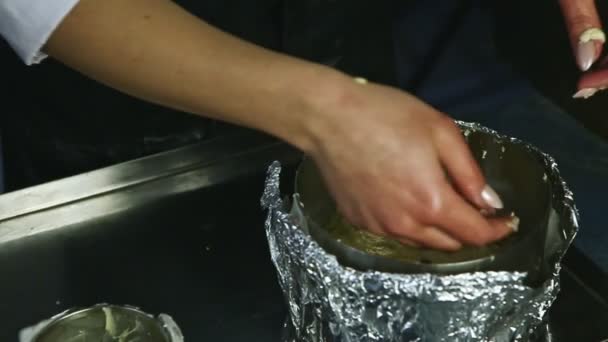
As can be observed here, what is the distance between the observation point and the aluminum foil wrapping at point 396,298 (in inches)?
21.3

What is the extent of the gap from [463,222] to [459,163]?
0.13 ft

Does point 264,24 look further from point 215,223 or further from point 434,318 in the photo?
point 434,318

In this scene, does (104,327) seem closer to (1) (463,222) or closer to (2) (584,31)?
(1) (463,222)

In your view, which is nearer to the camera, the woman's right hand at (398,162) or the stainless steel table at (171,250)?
the woman's right hand at (398,162)

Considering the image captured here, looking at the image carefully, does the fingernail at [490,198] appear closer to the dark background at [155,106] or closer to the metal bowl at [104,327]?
the metal bowl at [104,327]

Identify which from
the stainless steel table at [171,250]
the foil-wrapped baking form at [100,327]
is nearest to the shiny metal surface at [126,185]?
the stainless steel table at [171,250]

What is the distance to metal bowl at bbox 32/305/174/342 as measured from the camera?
0.66 m

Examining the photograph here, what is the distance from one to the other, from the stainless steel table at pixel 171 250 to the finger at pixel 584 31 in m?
0.18

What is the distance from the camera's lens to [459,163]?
0.51m

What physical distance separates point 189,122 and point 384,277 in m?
0.42

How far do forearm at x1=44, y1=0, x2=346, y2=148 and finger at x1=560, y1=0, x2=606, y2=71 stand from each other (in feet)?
0.93

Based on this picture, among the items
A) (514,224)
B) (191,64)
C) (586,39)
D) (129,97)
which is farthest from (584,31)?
(129,97)

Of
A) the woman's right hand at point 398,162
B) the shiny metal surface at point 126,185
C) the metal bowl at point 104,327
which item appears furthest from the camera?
the shiny metal surface at point 126,185

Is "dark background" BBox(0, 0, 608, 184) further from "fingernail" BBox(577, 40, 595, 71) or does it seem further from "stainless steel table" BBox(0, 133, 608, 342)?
"fingernail" BBox(577, 40, 595, 71)
